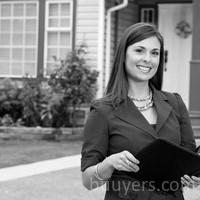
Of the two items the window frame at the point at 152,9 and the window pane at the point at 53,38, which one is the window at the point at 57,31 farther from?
the window frame at the point at 152,9

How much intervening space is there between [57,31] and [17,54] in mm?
1133

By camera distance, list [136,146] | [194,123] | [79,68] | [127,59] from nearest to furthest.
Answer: [136,146]
[127,59]
[194,123]
[79,68]

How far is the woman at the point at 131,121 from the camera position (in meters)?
2.12

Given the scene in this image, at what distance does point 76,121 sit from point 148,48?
9.11 m

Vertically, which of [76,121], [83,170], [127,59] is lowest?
[76,121]

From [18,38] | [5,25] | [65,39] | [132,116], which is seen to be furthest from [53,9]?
[132,116]

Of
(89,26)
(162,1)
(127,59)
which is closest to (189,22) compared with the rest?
(162,1)

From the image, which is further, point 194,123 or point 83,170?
point 194,123

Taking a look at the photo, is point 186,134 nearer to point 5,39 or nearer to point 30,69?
point 30,69

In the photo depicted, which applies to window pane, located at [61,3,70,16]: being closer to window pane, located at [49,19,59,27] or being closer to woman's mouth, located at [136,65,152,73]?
window pane, located at [49,19,59,27]

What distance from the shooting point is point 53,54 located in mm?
11797

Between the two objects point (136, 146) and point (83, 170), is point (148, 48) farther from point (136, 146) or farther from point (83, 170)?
point (83, 170)

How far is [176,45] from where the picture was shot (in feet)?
40.1

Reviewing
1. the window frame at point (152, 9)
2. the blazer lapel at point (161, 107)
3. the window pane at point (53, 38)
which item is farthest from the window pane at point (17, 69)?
the blazer lapel at point (161, 107)
